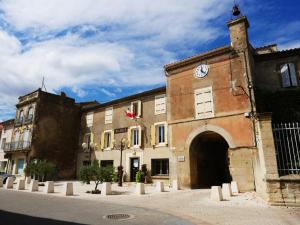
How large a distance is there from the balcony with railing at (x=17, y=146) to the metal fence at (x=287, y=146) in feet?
77.0

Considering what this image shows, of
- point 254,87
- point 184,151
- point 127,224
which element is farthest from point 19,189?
point 254,87

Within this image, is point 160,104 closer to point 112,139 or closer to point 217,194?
point 112,139

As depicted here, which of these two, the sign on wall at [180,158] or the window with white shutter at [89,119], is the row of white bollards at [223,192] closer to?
the sign on wall at [180,158]

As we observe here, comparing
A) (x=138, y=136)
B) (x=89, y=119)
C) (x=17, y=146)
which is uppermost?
(x=89, y=119)

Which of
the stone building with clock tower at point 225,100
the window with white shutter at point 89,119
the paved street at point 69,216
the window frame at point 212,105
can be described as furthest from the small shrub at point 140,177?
the paved street at point 69,216

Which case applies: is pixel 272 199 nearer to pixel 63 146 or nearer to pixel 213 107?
pixel 213 107

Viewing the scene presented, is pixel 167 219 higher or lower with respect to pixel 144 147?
lower

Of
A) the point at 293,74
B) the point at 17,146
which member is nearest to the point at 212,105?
the point at 293,74

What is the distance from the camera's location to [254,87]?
15.6 metres

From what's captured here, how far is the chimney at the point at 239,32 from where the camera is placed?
642 inches

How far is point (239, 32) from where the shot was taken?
16656 millimetres

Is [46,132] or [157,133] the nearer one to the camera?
[157,133]

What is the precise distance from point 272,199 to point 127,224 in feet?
18.1

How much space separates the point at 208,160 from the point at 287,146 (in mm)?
9975
